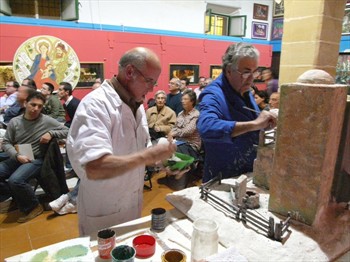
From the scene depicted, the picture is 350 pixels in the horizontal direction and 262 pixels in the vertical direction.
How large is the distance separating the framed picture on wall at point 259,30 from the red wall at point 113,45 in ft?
7.17

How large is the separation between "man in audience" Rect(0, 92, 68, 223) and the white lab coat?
198cm

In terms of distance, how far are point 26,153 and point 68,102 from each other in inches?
62.7

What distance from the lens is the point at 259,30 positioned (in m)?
10.7

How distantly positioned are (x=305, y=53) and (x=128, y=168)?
2.38 m

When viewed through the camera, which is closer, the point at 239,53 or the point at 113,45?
the point at 239,53

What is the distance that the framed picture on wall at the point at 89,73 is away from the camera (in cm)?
674

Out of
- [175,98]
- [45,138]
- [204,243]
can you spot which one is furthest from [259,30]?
[204,243]

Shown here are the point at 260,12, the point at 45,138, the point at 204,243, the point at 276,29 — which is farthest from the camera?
the point at 276,29

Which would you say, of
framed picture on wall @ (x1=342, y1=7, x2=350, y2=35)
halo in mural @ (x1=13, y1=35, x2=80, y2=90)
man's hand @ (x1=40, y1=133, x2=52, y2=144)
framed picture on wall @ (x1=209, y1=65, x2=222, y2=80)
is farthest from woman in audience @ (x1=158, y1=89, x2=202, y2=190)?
framed picture on wall @ (x1=342, y1=7, x2=350, y2=35)

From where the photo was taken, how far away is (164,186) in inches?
168

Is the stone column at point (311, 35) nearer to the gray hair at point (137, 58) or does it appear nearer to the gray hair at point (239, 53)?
the gray hair at point (239, 53)

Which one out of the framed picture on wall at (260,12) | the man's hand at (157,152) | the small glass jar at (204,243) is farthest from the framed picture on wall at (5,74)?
the framed picture on wall at (260,12)

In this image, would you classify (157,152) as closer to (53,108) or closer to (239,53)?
(239,53)

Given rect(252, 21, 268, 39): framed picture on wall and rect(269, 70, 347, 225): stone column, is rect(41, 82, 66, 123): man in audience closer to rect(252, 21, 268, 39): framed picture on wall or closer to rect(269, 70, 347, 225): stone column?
rect(269, 70, 347, 225): stone column
